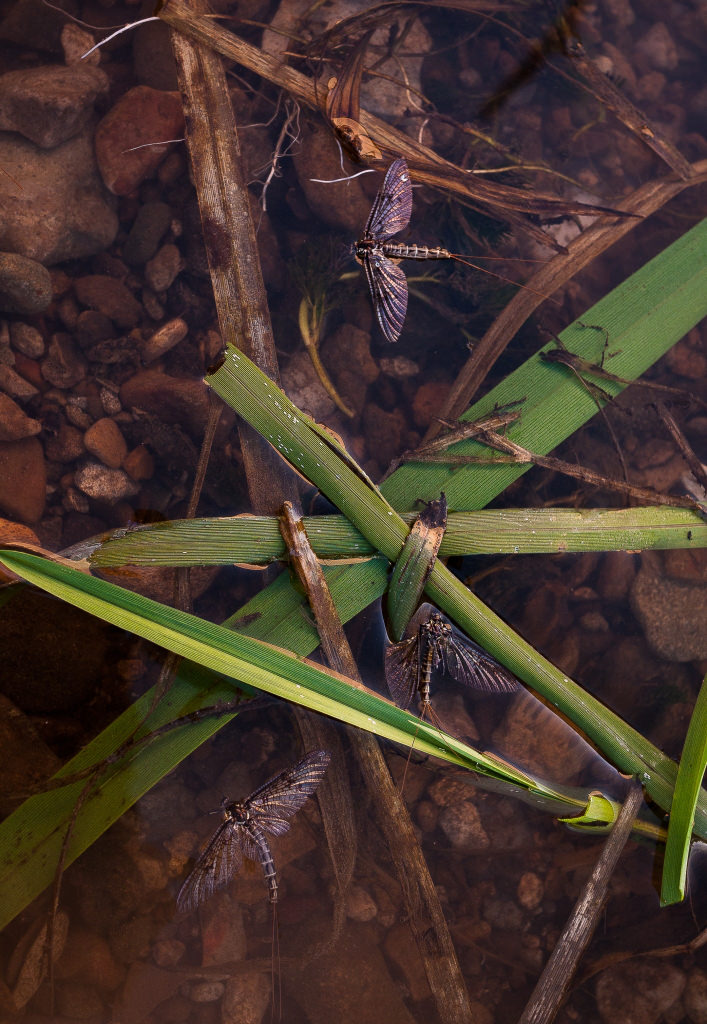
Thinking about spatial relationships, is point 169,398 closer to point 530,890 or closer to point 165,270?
point 165,270

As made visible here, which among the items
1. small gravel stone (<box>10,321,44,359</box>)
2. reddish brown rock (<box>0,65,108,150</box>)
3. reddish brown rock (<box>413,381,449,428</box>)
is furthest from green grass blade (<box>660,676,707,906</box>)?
reddish brown rock (<box>0,65,108,150</box>)

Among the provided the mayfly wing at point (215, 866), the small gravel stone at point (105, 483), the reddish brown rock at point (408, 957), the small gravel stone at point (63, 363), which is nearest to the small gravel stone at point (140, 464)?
the small gravel stone at point (105, 483)

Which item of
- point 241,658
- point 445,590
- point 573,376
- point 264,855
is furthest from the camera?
point 573,376

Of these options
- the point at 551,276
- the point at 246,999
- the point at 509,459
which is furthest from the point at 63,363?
the point at 246,999

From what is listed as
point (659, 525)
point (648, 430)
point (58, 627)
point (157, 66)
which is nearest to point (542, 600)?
point (659, 525)

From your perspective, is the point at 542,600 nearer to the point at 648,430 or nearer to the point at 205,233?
the point at 648,430

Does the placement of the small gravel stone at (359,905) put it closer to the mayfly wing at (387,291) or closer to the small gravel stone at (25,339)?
the mayfly wing at (387,291)
